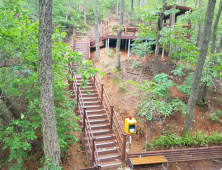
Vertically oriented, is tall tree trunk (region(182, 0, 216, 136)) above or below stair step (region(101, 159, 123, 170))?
above

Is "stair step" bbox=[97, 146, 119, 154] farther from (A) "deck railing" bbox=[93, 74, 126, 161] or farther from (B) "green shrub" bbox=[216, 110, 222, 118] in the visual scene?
(B) "green shrub" bbox=[216, 110, 222, 118]

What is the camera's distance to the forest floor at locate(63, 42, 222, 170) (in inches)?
278

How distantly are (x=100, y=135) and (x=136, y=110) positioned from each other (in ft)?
8.72

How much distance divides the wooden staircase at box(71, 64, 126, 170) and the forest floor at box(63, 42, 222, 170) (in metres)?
0.84

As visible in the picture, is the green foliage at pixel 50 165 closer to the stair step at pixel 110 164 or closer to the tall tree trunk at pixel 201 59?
the stair step at pixel 110 164

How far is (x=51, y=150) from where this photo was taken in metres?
4.80

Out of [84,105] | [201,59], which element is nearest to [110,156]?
[84,105]

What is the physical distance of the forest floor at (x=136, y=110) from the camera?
707 cm

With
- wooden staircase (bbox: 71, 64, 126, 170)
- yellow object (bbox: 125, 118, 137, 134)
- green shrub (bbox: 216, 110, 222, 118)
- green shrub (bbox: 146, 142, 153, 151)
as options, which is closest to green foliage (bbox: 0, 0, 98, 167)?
wooden staircase (bbox: 71, 64, 126, 170)

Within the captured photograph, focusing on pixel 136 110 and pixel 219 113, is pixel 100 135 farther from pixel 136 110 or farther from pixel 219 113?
pixel 219 113

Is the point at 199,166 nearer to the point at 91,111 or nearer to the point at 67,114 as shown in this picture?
the point at 91,111

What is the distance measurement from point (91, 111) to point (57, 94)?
2.60 m

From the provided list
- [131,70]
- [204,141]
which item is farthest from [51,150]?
[131,70]

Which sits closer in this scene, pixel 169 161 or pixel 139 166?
pixel 139 166
